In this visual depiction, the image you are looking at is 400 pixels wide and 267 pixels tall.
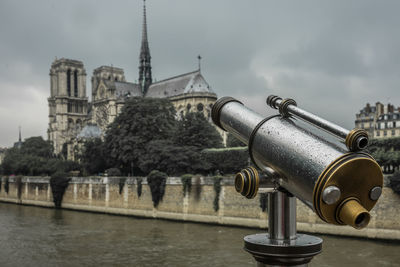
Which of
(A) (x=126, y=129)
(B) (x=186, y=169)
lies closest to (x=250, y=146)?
(B) (x=186, y=169)

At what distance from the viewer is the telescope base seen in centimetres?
277

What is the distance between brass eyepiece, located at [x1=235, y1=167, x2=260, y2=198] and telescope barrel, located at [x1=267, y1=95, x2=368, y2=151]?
52 centimetres

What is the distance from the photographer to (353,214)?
2254 mm

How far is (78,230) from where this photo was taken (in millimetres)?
29734

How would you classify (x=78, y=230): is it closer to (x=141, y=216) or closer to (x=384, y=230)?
(x=141, y=216)

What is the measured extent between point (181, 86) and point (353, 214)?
81440 millimetres

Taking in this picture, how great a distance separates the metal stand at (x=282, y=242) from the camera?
109 inches

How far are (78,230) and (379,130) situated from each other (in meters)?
45.5

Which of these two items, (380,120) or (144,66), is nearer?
(380,120)

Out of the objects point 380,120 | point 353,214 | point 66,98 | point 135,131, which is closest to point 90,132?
point 66,98

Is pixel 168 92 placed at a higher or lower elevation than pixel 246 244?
higher

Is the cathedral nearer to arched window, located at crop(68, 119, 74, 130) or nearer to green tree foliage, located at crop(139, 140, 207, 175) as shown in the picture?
arched window, located at crop(68, 119, 74, 130)

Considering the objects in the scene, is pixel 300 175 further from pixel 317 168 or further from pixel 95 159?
pixel 95 159

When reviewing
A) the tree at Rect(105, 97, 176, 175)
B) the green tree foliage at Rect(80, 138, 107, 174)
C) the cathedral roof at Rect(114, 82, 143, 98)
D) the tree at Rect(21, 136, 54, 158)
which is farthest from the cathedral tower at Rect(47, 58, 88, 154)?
the tree at Rect(105, 97, 176, 175)
